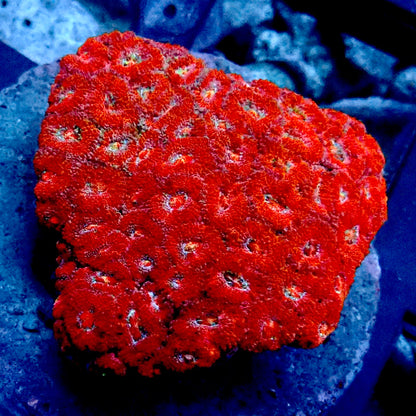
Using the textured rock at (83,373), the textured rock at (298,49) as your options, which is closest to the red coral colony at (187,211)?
the textured rock at (83,373)

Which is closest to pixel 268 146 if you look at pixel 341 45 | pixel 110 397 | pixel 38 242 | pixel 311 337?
pixel 311 337

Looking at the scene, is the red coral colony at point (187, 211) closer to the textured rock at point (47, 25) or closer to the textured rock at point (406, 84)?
the textured rock at point (47, 25)

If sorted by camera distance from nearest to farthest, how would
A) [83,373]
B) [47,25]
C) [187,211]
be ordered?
1. [187,211]
2. [83,373]
3. [47,25]

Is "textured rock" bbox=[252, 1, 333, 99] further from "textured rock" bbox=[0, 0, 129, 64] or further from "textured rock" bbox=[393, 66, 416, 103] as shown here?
"textured rock" bbox=[0, 0, 129, 64]

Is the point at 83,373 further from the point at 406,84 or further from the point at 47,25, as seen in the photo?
the point at 406,84

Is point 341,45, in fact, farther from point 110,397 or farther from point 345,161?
point 110,397

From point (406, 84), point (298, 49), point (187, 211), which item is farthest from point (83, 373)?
point (406, 84)
